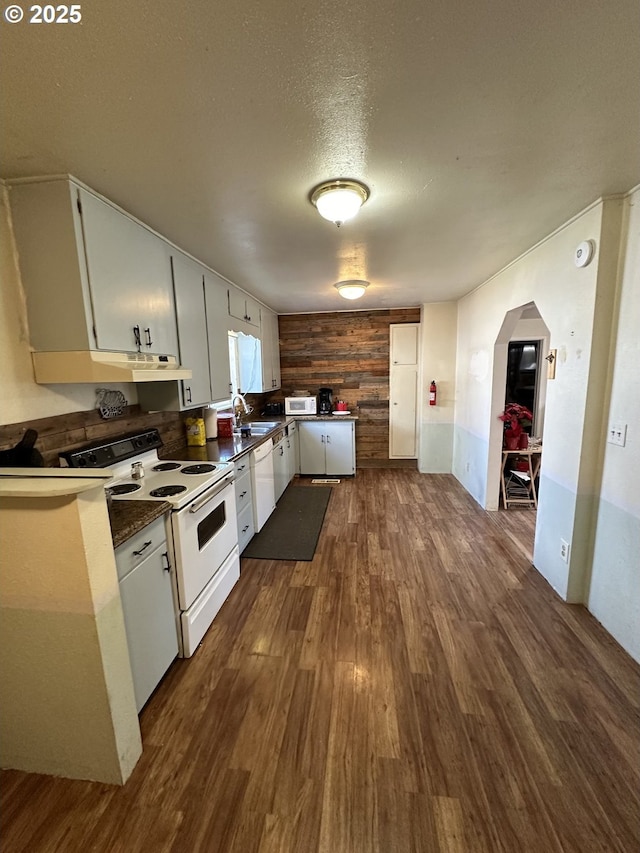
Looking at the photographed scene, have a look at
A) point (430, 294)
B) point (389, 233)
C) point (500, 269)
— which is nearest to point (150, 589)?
point (389, 233)

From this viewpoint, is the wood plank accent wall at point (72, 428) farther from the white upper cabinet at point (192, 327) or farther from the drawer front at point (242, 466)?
A: the drawer front at point (242, 466)

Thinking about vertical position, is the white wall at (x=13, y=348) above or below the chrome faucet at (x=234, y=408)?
above

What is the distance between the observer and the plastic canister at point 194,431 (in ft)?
9.96

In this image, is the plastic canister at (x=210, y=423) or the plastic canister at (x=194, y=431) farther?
the plastic canister at (x=210, y=423)

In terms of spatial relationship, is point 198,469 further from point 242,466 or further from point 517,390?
point 517,390

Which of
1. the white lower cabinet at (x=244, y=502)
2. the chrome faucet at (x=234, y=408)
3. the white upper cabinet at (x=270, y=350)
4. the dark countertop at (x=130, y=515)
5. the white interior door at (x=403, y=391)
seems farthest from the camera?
the white interior door at (x=403, y=391)

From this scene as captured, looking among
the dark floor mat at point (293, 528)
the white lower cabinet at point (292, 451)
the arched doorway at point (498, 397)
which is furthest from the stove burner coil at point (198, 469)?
the arched doorway at point (498, 397)

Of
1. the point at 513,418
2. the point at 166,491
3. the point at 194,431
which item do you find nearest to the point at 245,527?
the point at 194,431

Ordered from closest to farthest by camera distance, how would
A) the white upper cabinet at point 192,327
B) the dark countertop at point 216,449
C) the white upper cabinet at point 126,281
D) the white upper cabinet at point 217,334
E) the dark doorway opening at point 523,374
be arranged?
the white upper cabinet at point 126,281
the white upper cabinet at point 192,327
the dark countertop at point 216,449
the white upper cabinet at point 217,334
the dark doorway opening at point 523,374

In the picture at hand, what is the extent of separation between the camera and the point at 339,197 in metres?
1.61

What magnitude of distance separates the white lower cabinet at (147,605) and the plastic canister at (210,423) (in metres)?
1.65

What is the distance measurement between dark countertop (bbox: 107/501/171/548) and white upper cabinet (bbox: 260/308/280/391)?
2.79 meters

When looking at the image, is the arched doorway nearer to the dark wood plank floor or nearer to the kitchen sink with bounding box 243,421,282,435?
the dark wood plank floor

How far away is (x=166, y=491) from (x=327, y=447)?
122 inches
